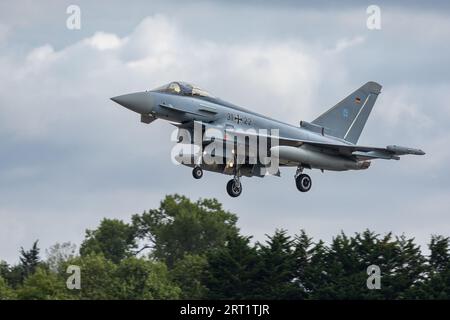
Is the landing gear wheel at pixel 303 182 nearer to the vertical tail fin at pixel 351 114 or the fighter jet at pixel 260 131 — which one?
the fighter jet at pixel 260 131

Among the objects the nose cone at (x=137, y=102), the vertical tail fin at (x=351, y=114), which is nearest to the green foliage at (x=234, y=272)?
the vertical tail fin at (x=351, y=114)

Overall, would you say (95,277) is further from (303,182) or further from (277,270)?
(303,182)

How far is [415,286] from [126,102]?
18.2 m

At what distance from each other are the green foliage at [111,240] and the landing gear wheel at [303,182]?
38288mm

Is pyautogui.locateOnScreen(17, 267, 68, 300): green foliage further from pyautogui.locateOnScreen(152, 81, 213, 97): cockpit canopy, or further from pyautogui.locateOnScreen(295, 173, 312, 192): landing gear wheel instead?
pyautogui.locateOnScreen(152, 81, 213, 97): cockpit canopy

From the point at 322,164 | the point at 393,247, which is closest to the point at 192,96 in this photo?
the point at 322,164

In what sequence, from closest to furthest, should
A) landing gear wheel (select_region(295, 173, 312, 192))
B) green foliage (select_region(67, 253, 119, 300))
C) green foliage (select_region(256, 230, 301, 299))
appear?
1. landing gear wheel (select_region(295, 173, 312, 192))
2. green foliage (select_region(256, 230, 301, 299))
3. green foliage (select_region(67, 253, 119, 300))

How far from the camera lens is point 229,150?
37562 mm

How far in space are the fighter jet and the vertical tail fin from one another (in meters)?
0.03

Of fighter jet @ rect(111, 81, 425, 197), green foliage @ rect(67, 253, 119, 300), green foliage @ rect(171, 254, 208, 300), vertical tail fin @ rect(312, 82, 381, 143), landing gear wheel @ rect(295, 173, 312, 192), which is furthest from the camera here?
green foliage @ rect(171, 254, 208, 300)

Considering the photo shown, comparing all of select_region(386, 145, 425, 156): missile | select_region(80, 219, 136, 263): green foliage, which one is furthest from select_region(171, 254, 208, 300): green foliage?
select_region(386, 145, 425, 156): missile

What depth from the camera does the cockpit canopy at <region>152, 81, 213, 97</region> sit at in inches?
1479
